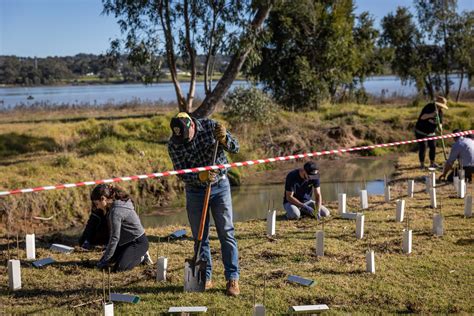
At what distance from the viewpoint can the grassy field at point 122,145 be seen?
11906 millimetres

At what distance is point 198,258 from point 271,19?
740 inches

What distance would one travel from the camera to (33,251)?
294 inches

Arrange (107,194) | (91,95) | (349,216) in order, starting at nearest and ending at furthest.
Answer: (107,194) < (349,216) < (91,95)

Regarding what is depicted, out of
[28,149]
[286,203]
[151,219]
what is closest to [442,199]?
[286,203]

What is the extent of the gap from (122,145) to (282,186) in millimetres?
4317

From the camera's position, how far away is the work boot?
231 inches

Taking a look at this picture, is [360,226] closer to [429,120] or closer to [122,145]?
[429,120]

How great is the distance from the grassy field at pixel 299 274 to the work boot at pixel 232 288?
0.09 metres

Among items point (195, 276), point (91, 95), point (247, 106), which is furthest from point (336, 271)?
point (91, 95)

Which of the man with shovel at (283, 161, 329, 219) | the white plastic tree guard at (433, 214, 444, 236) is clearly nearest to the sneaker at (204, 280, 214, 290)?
the man with shovel at (283, 161, 329, 219)

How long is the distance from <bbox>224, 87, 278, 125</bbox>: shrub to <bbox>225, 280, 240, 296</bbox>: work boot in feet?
42.6

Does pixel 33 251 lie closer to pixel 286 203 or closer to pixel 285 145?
pixel 286 203

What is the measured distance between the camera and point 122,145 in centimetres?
1509

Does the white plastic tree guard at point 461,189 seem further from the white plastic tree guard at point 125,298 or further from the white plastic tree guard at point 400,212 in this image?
the white plastic tree guard at point 125,298
